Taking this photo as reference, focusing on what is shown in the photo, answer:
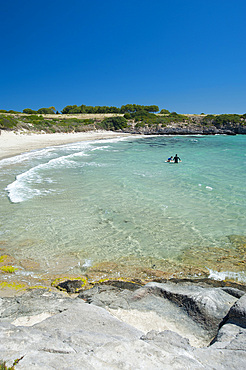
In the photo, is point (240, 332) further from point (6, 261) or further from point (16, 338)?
point (6, 261)

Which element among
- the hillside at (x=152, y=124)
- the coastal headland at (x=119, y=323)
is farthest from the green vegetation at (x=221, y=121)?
the coastal headland at (x=119, y=323)

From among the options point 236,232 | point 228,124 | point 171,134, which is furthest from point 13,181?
point 228,124

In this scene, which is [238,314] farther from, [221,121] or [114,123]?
[221,121]

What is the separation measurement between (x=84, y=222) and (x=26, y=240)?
2.17m

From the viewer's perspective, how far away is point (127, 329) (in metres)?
3.36

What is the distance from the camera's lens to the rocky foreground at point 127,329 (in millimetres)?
2520

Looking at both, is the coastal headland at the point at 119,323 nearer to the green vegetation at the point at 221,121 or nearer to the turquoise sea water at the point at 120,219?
the turquoise sea water at the point at 120,219

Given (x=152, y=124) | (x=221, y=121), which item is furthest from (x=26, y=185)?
(x=221, y=121)

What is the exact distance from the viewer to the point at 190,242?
25.4 feet

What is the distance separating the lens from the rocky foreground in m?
2.52

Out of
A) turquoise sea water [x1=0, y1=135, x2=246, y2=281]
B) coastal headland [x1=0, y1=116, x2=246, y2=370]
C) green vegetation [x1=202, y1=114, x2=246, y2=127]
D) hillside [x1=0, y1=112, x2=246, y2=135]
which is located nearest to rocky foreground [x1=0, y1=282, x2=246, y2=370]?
coastal headland [x1=0, y1=116, x2=246, y2=370]

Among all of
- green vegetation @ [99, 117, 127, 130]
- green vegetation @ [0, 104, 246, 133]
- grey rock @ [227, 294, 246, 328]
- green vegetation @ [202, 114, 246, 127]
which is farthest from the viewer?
green vegetation @ [202, 114, 246, 127]

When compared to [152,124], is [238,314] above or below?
below

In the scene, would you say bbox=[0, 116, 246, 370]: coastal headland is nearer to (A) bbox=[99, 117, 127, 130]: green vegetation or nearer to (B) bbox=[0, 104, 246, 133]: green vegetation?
(B) bbox=[0, 104, 246, 133]: green vegetation
